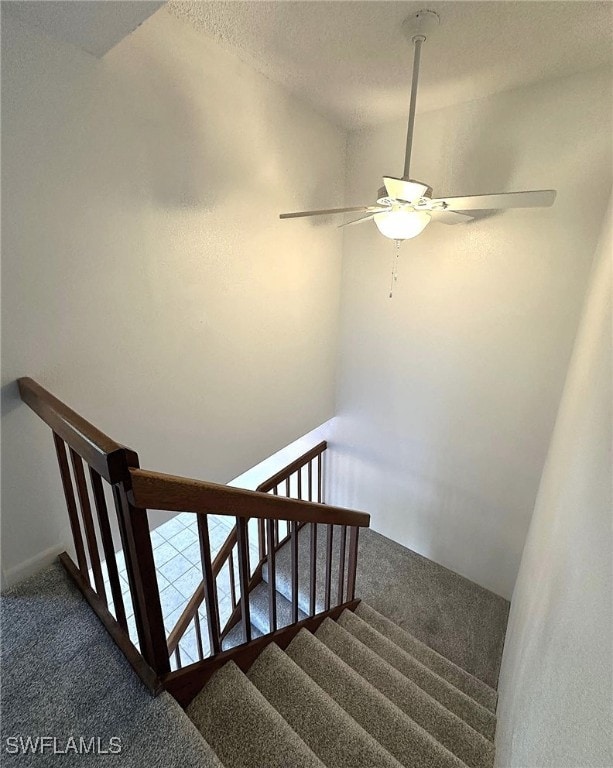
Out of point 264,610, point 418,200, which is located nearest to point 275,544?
point 264,610

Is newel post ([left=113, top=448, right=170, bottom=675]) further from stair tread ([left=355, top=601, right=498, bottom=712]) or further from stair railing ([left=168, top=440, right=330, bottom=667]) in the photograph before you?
stair tread ([left=355, top=601, right=498, bottom=712])

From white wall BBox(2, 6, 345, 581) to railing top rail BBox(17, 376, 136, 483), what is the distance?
0.49 ft

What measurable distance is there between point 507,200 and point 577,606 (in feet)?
4.59

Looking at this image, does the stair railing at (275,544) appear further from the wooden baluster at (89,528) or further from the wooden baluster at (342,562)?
the wooden baluster at (89,528)

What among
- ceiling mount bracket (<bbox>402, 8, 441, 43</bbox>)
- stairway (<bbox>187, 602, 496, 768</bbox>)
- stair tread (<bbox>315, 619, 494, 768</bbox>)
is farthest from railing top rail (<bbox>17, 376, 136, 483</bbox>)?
ceiling mount bracket (<bbox>402, 8, 441, 43</bbox>)

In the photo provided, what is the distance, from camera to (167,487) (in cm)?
102

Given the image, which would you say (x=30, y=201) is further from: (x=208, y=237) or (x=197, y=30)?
(x=197, y=30)

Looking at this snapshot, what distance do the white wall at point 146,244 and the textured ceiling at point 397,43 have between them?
181 millimetres

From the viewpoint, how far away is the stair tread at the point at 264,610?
324 centimetres

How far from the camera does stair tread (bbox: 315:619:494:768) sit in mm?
1654

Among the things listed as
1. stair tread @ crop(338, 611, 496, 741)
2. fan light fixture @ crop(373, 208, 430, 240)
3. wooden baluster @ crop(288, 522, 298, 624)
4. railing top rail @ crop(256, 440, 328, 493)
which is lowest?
stair tread @ crop(338, 611, 496, 741)

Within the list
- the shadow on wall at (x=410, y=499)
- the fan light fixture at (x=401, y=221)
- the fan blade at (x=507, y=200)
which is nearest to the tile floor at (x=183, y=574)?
the shadow on wall at (x=410, y=499)

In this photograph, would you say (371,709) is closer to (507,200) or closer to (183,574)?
(507,200)

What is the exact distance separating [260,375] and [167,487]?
1711mm
